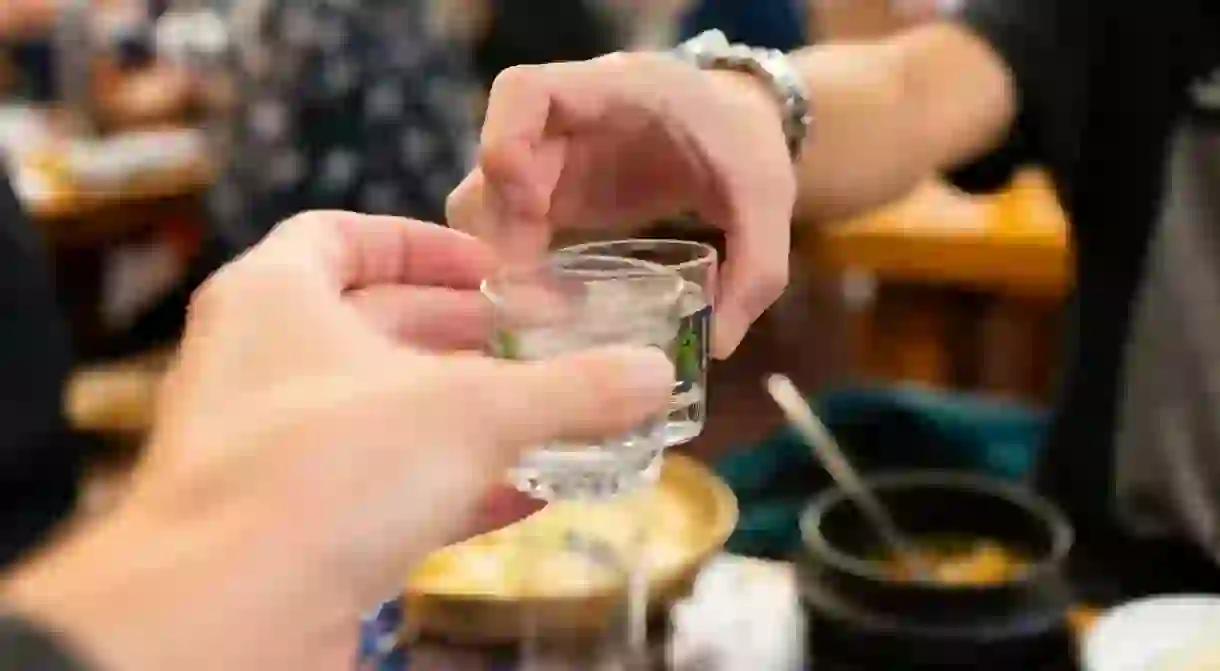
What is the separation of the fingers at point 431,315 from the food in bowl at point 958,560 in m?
0.34

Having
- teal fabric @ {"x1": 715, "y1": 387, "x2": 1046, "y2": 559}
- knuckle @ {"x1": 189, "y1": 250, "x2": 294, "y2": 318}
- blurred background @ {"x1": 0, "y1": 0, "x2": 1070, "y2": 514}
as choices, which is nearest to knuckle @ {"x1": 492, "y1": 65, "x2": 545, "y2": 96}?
knuckle @ {"x1": 189, "y1": 250, "x2": 294, "y2": 318}

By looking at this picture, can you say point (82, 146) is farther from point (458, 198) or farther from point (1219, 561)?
point (1219, 561)

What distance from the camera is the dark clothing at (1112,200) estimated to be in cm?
100

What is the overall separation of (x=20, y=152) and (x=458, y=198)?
6.41 feet

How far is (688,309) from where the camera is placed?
59 centimetres

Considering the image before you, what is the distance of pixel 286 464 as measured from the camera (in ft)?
1.26

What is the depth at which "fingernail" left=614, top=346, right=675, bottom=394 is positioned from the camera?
45cm

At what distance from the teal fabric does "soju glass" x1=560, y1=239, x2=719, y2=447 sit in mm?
482

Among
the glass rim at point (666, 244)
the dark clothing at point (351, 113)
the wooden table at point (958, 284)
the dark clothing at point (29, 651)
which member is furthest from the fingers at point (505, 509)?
the dark clothing at point (351, 113)

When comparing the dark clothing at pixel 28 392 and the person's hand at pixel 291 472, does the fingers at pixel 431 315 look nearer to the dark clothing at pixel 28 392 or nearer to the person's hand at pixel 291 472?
the person's hand at pixel 291 472

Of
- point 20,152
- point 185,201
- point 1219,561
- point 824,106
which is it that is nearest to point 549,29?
point 185,201

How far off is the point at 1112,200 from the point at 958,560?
364 mm

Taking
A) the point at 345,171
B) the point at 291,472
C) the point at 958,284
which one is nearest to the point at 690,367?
the point at 291,472

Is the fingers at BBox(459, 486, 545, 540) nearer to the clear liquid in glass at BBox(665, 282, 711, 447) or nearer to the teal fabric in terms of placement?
the clear liquid in glass at BBox(665, 282, 711, 447)
